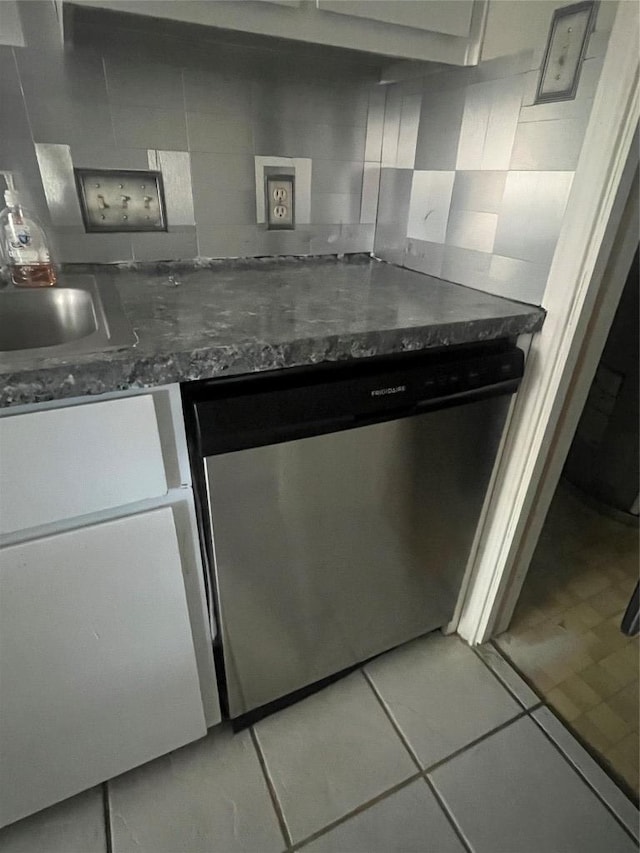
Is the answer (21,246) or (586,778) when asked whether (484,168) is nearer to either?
(21,246)

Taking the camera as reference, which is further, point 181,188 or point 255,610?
point 181,188

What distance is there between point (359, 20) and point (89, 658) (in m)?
1.18

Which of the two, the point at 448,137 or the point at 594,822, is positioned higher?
the point at 448,137

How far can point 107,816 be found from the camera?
96cm

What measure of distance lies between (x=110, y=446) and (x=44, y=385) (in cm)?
11

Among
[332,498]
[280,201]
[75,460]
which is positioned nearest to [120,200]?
[280,201]

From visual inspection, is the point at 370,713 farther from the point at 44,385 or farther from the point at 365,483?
the point at 44,385

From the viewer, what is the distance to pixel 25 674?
75 cm

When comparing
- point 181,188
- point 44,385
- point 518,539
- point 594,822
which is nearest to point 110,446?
point 44,385

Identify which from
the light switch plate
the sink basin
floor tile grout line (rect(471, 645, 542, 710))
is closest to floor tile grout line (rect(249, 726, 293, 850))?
floor tile grout line (rect(471, 645, 542, 710))

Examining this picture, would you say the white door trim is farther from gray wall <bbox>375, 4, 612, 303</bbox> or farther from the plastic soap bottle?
the plastic soap bottle

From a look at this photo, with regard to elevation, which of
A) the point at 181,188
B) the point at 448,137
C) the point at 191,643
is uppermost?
the point at 448,137

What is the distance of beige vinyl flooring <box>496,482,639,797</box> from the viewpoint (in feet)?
3.81

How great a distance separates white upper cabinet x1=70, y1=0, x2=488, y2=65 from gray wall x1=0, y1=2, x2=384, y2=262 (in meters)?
0.19
